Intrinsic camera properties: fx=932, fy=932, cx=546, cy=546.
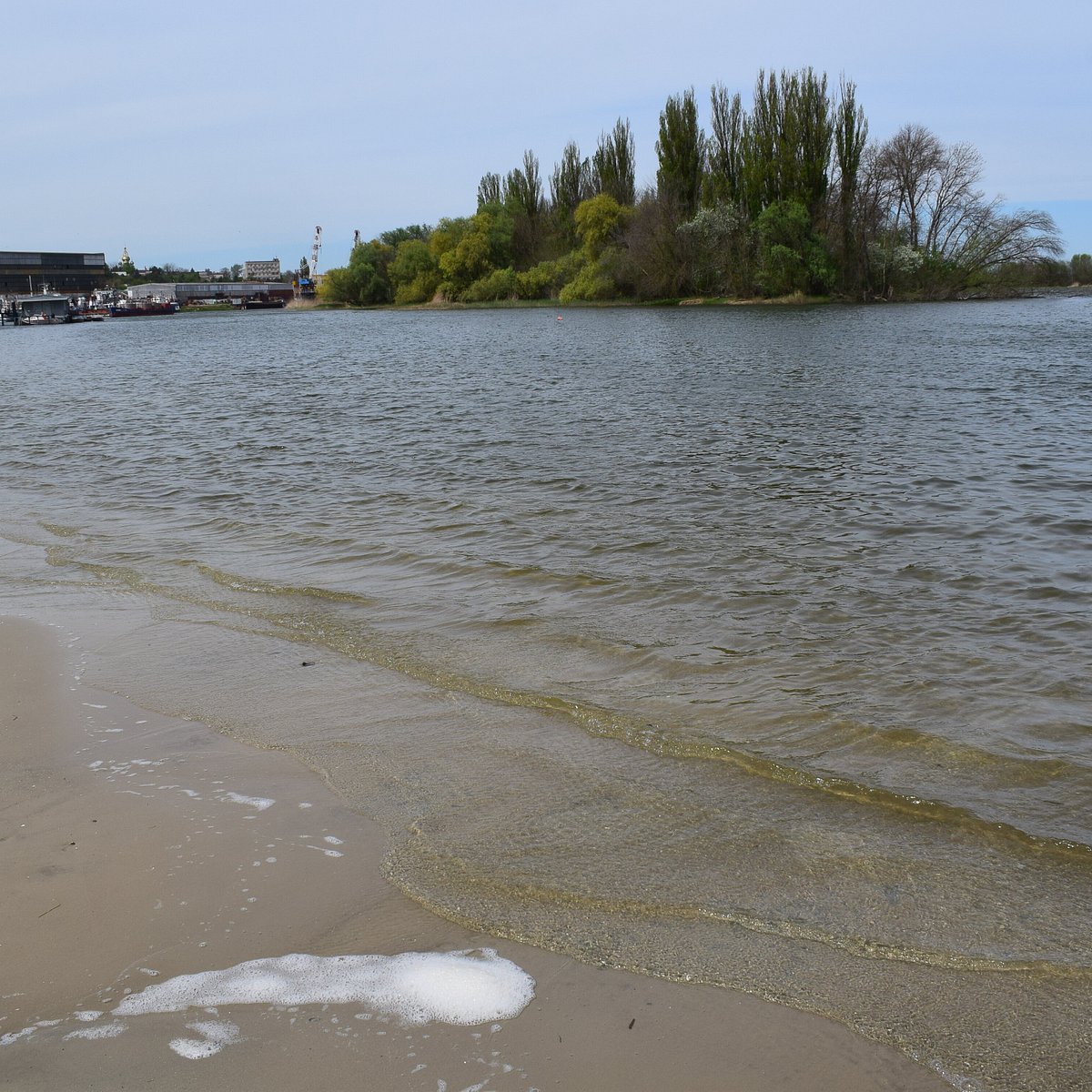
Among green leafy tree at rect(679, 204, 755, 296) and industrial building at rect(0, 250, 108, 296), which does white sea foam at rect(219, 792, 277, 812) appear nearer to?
green leafy tree at rect(679, 204, 755, 296)

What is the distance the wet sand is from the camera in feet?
8.35

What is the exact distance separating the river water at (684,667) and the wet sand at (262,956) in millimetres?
161

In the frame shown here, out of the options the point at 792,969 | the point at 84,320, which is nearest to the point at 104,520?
the point at 792,969

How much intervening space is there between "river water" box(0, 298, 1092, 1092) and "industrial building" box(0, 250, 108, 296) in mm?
154204

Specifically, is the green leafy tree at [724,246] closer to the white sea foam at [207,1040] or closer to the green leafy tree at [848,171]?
the green leafy tree at [848,171]

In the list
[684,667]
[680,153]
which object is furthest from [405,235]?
[684,667]

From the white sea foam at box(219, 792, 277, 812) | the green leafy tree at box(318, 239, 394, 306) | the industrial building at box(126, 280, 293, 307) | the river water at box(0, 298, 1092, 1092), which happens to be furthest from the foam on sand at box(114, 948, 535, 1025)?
the industrial building at box(126, 280, 293, 307)

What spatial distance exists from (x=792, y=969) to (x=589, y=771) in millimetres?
1647

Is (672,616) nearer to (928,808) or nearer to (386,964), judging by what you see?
(928,808)

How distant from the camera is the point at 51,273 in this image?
497 ft

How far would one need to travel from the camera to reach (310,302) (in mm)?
133250

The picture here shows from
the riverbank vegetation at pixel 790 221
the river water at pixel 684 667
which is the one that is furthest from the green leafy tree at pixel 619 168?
the river water at pixel 684 667

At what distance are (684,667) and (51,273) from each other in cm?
17267

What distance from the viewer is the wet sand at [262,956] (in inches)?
100
